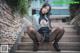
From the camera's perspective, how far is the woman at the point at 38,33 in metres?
3.08

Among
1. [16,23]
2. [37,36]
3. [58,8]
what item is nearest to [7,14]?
[16,23]

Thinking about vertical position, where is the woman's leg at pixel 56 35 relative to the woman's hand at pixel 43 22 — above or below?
below

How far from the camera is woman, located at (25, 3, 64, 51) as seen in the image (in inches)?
121

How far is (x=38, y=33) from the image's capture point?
3.08 m

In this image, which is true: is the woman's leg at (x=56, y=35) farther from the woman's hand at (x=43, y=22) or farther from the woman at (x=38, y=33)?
the woman's hand at (x=43, y=22)

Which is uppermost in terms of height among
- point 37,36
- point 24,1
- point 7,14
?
point 24,1

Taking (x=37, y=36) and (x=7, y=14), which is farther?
(x=7, y=14)

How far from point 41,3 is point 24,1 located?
0.32 metres

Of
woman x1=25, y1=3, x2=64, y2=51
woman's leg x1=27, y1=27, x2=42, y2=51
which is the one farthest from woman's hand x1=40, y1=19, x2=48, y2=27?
woman's leg x1=27, y1=27, x2=42, y2=51

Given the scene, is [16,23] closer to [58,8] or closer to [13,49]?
[13,49]

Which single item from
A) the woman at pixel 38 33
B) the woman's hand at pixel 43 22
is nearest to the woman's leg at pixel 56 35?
the woman at pixel 38 33

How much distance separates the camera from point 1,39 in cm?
314

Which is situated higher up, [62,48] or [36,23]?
[36,23]

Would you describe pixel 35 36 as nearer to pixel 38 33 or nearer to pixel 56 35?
pixel 38 33
